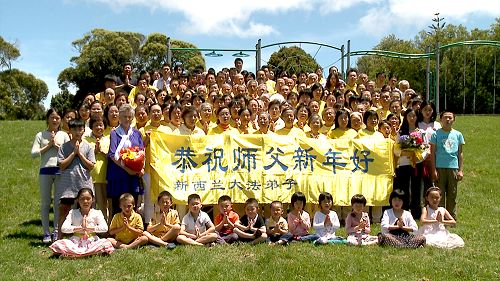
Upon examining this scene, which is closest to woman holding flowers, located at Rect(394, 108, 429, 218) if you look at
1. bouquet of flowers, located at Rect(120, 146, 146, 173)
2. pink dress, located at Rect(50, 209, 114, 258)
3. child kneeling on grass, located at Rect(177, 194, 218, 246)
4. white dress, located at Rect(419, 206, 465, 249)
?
white dress, located at Rect(419, 206, 465, 249)

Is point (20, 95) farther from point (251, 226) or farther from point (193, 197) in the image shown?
point (251, 226)

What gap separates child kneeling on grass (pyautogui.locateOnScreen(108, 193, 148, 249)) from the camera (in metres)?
8.38

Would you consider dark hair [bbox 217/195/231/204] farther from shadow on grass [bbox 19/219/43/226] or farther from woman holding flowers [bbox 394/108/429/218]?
shadow on grass [bbox 19/219/43/226]

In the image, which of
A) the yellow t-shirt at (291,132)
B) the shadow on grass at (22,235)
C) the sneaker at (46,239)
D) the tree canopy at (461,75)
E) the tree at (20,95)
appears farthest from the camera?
the tree canopy at (461,75)

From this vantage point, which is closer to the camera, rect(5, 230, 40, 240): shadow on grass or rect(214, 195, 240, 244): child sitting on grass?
rect(214, 195, 240, 244): child sitting on grass

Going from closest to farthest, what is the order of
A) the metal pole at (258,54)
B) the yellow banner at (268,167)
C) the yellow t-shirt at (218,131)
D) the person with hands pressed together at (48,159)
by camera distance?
the person with hands pressed together at (48,159), the yellow banner at (268,167), the yellow t-shirt at (218,131), the metal pole at (258,54)

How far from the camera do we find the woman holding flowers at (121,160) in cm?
869

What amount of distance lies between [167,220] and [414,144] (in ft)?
14.3

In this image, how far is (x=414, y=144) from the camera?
979 centimetres

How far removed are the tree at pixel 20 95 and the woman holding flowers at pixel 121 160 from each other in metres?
39.9

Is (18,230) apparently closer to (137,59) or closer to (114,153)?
(114,153)

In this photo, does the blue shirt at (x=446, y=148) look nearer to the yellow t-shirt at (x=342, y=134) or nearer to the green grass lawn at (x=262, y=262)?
the green grass lawn at (x=262, y=262)

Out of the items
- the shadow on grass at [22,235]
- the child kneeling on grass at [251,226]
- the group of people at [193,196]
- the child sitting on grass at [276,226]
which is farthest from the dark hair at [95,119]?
the child sitting on grass at [276,226]

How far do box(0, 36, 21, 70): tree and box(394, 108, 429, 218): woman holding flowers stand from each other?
47987mm
